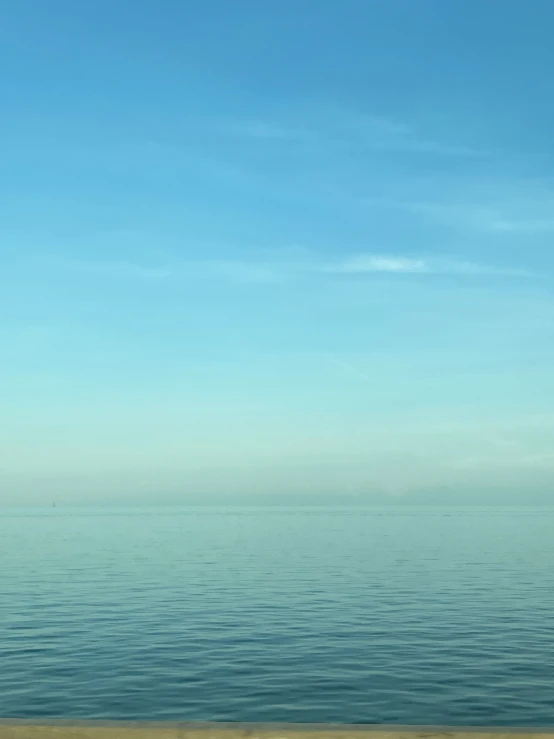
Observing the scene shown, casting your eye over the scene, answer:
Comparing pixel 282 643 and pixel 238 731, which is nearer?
pixel 238 731

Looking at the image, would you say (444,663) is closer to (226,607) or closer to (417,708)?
(417,708)

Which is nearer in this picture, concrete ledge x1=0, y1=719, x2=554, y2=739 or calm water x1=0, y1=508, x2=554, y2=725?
concrete ledge x1=0, y1=719, x2=554, y2=739

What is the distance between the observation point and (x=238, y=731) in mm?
7723

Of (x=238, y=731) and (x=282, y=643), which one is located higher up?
(x=238, y=731)

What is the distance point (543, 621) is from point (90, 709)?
27.3 m

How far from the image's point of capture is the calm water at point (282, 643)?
935 inches

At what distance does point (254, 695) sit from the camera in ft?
81.9

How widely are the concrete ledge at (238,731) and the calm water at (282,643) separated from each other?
15.1 m

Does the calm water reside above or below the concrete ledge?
below

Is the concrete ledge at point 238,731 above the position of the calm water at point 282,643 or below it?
above

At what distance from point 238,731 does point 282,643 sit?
28.0 m

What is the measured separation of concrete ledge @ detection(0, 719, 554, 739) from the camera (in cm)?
754

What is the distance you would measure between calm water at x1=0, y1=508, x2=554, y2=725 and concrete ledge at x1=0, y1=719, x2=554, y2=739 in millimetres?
15067

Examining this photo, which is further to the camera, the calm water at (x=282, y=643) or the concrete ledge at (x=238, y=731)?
the calm water at (x=282, y=643)
